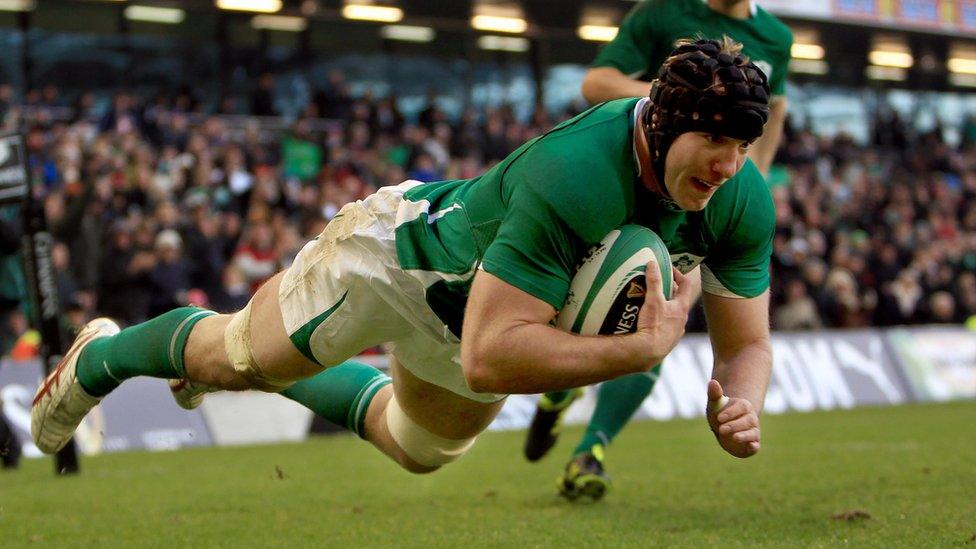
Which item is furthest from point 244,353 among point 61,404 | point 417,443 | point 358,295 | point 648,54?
point 648,54

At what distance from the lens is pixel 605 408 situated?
668cm

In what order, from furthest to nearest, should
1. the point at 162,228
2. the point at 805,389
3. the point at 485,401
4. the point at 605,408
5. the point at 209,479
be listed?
the point at 805,389 → the point at 162,228 → the point at 209,479 → the point at 605,408 → the point at 485,401

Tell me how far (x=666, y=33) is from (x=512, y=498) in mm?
2488

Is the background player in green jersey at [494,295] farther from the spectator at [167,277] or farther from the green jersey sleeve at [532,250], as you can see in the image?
the spectator at [167,277]

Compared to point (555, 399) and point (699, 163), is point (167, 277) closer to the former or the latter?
point (555, 399)

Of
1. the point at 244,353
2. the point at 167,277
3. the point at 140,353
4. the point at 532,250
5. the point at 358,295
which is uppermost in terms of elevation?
the point at 532,250

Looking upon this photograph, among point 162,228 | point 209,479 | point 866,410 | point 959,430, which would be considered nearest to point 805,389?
point 866,410

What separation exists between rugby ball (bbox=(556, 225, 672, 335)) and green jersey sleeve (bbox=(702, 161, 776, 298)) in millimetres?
386

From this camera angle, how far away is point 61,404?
5223mm

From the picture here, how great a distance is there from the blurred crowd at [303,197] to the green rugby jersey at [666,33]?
4.96 m

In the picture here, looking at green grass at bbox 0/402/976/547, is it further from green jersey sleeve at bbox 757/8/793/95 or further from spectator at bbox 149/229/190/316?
spectator at bbox 149/229/190/316

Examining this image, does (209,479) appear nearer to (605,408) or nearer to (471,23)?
(605,408)

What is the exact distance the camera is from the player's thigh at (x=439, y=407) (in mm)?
4953

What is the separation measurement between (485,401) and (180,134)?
12.5 metres
